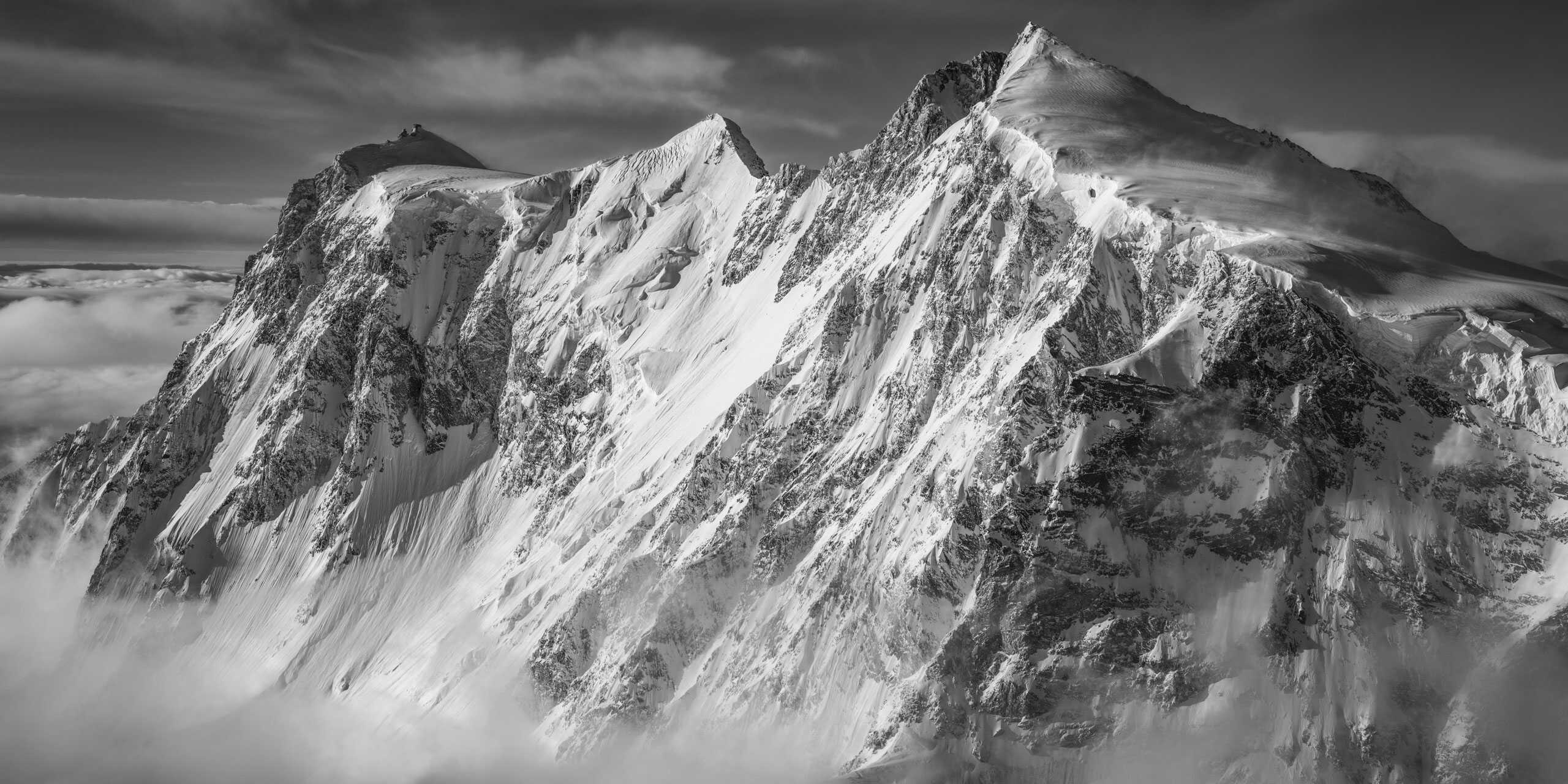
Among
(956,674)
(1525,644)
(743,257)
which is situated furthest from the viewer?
(743,257)

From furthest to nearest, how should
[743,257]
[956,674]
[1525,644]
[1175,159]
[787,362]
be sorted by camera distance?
1. [743,257]
2. [787,362]
3. [1175,159]
4. [956,674]
5. [1525,644]

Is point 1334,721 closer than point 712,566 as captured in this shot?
Yes

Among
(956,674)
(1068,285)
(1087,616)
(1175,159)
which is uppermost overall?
(1175,159)

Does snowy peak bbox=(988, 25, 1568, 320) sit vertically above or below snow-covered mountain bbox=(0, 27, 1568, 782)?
above

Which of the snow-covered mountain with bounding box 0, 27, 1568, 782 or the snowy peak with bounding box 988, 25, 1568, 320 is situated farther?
the snowy peak with bounding box 988, 25, 1568, 320

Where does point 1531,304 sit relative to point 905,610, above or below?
above

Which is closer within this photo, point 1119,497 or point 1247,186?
point 1119,497

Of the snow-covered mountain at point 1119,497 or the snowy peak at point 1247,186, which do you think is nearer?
the snow-covered mountain at point 1119,497

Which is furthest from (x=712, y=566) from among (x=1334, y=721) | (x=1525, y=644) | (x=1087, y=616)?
(x=1525, y=644)

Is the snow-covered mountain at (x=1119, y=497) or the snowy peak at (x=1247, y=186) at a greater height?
the snowy peak at (x=1247, y=186)

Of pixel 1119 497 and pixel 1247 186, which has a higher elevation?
pixel 1247 186

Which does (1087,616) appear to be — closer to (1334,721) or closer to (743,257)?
(1334,721)
